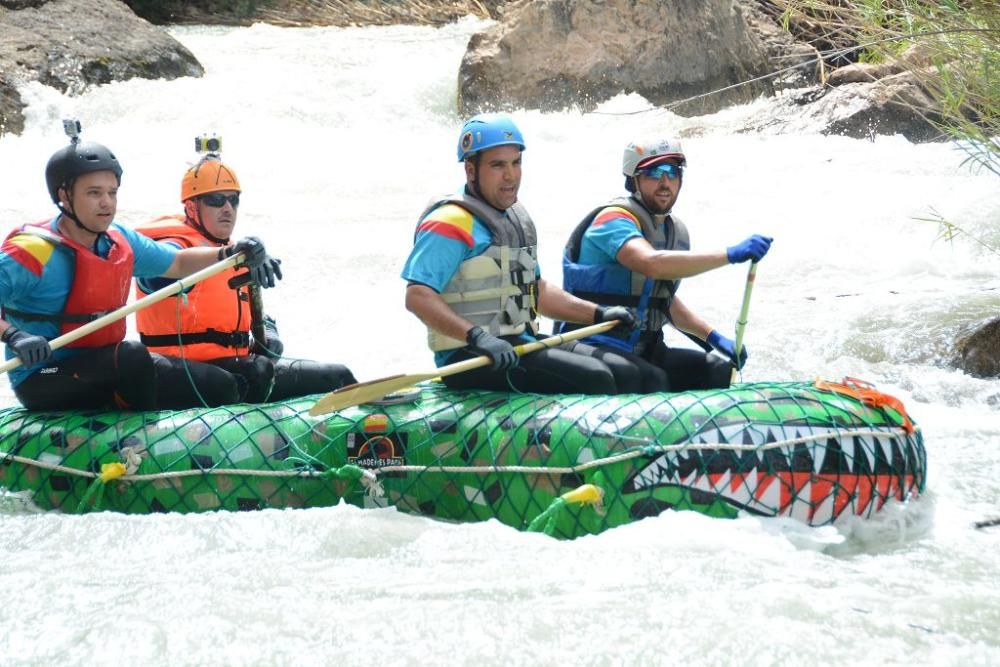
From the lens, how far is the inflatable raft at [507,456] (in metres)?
4.31

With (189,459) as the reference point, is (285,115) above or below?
above

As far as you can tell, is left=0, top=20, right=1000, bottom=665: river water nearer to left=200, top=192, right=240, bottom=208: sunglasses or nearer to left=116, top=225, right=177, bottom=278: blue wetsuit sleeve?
left=116, top=225, right=177, bottom=278: blue wetsuit sleeve

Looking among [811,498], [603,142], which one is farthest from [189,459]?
[603,142]

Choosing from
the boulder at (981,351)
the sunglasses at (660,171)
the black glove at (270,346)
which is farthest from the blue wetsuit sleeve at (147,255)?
the boulder at (981,351)

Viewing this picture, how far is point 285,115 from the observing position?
552 inches

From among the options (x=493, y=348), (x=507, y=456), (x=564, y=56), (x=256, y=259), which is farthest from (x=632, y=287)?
(x=564, y=56)

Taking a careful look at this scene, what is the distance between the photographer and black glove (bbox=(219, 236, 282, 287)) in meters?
4.92

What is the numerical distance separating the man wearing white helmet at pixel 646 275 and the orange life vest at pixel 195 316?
1.29 meters

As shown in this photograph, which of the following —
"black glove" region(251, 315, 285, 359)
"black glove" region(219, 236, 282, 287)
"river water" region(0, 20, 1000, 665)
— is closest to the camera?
"river water" region(0, 20, 1000, 665)

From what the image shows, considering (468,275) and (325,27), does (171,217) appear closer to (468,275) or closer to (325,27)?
(468,275)

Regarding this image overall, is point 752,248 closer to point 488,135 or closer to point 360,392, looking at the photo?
point 488,135

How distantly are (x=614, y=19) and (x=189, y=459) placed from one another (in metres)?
10.4

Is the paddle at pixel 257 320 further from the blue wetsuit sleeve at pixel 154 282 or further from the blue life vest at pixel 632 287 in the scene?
the blue life vest at pixel 632 287

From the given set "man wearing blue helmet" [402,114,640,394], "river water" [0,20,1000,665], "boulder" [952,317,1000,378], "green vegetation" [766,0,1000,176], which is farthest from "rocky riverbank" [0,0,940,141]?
"man wearing blue helmet" [402,114,640,394]
